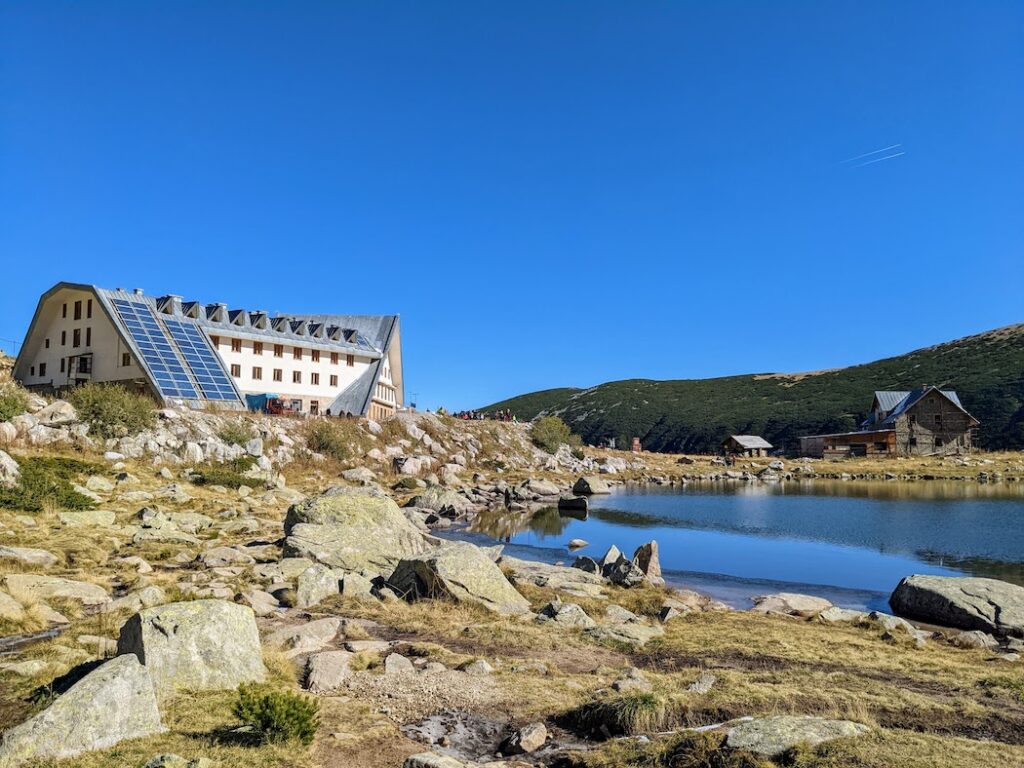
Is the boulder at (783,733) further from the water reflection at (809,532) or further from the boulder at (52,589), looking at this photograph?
the water reflection at (809,532)

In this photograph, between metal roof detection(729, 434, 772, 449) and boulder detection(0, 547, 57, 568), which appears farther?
metal roof detection(729, 434, 772, 449)

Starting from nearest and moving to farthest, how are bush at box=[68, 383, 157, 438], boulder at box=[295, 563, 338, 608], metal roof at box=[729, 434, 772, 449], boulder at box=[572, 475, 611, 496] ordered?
boulder at box=[295, 563, 338, 608] → bush at box=[68, 383, 157, 438] → boulder at box=[572, 475, 611, 496] → metal roof at box=[729, 434, 772, 449]

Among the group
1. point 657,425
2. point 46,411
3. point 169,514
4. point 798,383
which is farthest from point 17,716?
point 798,383

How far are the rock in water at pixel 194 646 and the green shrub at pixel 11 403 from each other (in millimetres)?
32904

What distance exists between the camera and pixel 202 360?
54.0 m

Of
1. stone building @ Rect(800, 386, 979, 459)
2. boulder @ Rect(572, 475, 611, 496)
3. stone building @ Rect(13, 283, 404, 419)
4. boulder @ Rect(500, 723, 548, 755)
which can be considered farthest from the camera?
stone building @ Rect(800, 386, 979, 459)

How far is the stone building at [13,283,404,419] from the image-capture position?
169ft

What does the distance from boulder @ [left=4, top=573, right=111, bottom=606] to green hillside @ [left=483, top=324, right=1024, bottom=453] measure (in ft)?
404

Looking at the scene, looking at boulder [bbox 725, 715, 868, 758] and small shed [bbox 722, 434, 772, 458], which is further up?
small shed [bbox 722, 434, 772, 458]

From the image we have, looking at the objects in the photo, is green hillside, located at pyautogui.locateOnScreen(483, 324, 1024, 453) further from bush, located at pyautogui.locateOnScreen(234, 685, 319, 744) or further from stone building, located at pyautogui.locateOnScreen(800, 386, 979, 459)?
bush, located at pyautogui.locateOnScreen(234, 685, 319, 744)

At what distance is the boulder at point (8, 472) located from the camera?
24453mm

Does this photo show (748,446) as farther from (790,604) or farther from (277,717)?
(277,717)

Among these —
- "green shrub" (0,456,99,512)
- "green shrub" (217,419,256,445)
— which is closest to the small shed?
"green shrub" (217,419,256,445)

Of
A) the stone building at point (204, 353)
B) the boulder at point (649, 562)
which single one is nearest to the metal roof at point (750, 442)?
the stone building at point (204, 353)
